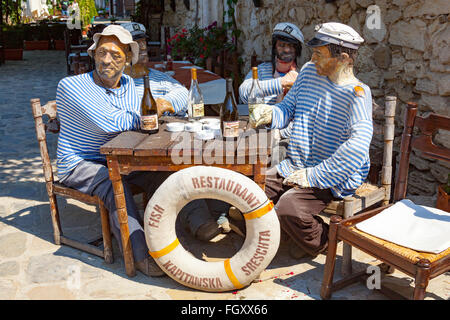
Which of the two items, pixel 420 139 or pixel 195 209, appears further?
pixel 195 209

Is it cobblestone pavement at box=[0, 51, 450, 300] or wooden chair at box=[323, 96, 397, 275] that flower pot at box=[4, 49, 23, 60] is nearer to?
cobblestone pavement at box=[0, 51, 450, 300]

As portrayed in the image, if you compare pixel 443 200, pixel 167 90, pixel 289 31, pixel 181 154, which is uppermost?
pixel 289 31

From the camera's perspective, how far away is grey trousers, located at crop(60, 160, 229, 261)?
3.15 m

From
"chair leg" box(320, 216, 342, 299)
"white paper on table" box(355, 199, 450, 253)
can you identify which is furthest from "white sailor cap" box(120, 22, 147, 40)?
"white paper on table" box(355, 199, 450, 253)

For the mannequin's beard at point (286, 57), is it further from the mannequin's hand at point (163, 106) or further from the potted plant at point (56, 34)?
the potted plant at point (56, 34)

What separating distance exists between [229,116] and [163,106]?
532mm

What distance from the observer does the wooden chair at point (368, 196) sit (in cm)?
302

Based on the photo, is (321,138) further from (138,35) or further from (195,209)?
(138,35)

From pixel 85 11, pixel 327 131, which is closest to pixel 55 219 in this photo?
pixel 327 131

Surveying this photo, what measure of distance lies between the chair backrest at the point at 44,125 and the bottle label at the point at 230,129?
4.28 feet

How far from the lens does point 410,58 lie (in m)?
4.08

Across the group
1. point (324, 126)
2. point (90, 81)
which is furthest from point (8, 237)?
point (324, 126)

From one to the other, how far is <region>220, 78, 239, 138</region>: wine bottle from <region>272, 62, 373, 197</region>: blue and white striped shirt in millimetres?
368
